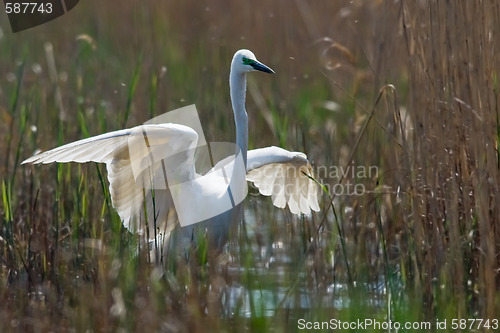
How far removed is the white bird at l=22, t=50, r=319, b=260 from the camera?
3.90 meters

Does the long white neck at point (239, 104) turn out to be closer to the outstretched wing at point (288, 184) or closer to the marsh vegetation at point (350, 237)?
the outstretched wing at point (288, 184)

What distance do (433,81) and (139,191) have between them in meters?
A: 1.63

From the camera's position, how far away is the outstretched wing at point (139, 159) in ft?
12.2

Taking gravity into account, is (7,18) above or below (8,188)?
above

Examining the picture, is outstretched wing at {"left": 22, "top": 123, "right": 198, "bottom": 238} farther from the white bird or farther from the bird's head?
the bird's head

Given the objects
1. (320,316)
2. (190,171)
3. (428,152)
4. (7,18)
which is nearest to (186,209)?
(190,171)

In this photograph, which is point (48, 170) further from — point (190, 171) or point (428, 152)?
point (428, 152)

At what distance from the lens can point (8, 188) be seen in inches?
151

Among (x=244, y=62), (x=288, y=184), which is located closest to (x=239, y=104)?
(x=244, y=62)

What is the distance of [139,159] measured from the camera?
414 cm

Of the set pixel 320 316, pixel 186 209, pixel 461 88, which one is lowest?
pixel 320 316

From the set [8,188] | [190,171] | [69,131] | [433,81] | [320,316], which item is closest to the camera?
[320,316]

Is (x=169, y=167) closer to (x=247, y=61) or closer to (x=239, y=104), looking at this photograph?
(x=239, y=104)

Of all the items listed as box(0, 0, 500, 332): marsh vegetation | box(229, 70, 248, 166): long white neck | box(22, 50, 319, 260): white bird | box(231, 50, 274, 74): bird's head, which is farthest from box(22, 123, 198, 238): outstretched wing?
box(231, 50, 274, 74): bird's head
